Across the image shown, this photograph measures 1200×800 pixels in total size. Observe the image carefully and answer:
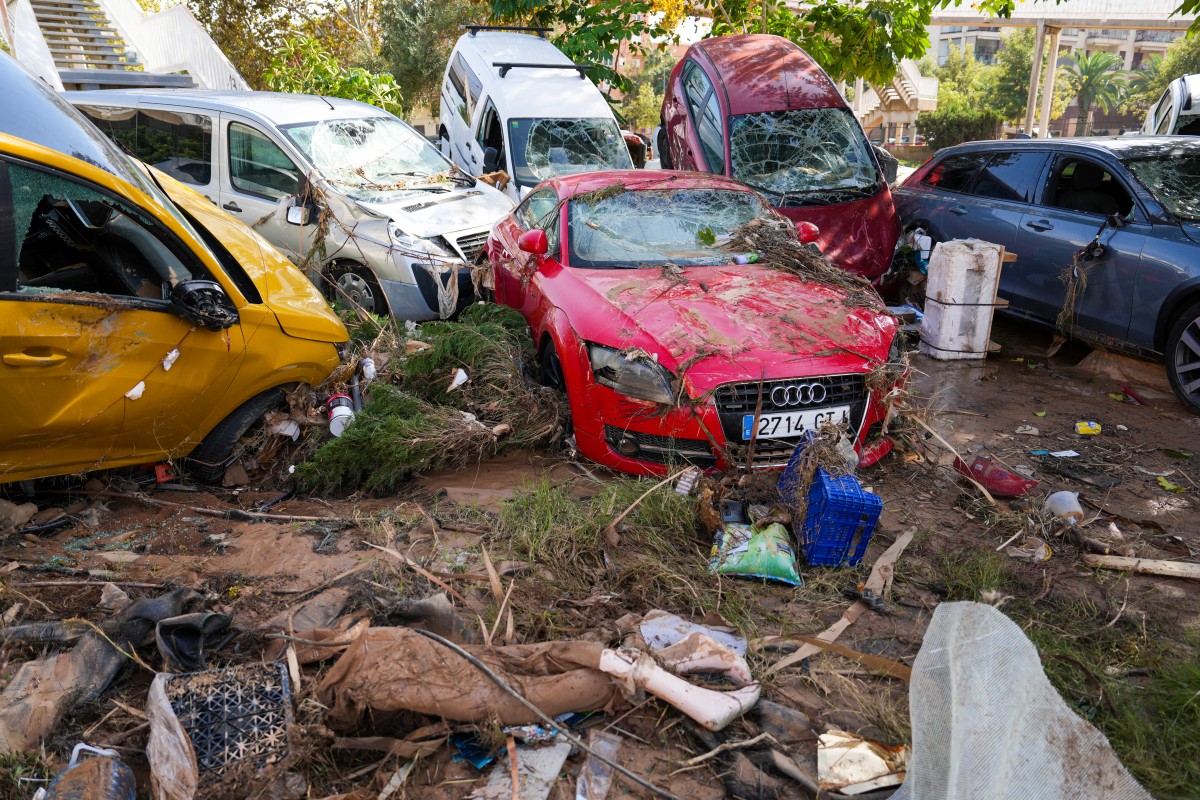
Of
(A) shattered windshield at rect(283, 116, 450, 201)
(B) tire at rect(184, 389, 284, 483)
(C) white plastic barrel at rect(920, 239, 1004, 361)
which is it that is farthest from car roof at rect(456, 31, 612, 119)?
(B) tire at rect(184, 389, 284, 483)

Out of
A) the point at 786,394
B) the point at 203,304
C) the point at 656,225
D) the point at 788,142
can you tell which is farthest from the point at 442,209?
the point at 786,394

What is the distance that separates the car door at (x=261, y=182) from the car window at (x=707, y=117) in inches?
163

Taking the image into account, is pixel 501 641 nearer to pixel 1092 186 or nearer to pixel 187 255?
pixel 187 255

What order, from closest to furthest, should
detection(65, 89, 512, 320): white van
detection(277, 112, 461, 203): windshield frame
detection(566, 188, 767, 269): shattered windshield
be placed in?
detection(566, 188, 767, 269): shattered windshield
detection(65, 89, 512, 320): white van
detection(277, 112, 461, 203): windshield frame

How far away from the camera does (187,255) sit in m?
4.41

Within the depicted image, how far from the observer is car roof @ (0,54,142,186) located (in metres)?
4.14

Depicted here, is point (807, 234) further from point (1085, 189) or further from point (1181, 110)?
point (1181, 110)

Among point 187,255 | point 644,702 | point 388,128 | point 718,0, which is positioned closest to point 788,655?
point 644,702

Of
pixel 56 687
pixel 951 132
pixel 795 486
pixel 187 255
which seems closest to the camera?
pixel 56 687

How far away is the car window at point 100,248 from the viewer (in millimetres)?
4059

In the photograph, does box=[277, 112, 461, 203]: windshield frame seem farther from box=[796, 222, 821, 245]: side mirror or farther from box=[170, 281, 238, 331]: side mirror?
box=[796, 222, 821, 245]: side mirror

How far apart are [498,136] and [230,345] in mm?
6473

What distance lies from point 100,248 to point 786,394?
3.58m

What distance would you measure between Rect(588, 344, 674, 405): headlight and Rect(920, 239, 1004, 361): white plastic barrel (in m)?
3.71
